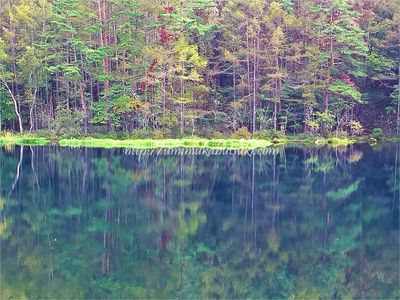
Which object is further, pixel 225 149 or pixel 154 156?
pixel 225 149

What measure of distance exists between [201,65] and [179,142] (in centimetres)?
815

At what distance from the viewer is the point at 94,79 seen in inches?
2023

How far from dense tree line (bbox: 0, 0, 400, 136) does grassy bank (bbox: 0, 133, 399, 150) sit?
155cm

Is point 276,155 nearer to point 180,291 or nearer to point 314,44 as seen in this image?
point 314,44

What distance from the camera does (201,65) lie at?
4791 centimetres

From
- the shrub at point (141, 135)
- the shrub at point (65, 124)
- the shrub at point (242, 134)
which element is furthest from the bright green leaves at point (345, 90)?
the shrub at point (65, 124)

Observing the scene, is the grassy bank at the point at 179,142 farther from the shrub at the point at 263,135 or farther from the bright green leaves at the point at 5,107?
the bright green leaves at the point at 5,107

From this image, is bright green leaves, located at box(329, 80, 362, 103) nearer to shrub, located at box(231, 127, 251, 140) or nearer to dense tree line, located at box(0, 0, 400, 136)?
A: dense tree line, located at box(0, 0, 400, 136)

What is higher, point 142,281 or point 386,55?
point 386,55

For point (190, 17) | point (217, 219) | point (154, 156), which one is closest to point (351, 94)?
point (190, 17)

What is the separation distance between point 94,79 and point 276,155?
21128mm

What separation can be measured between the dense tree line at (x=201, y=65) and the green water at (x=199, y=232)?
18609 mm

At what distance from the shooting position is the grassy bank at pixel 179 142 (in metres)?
41.7

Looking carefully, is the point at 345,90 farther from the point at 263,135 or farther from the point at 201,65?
the point at 201,65
